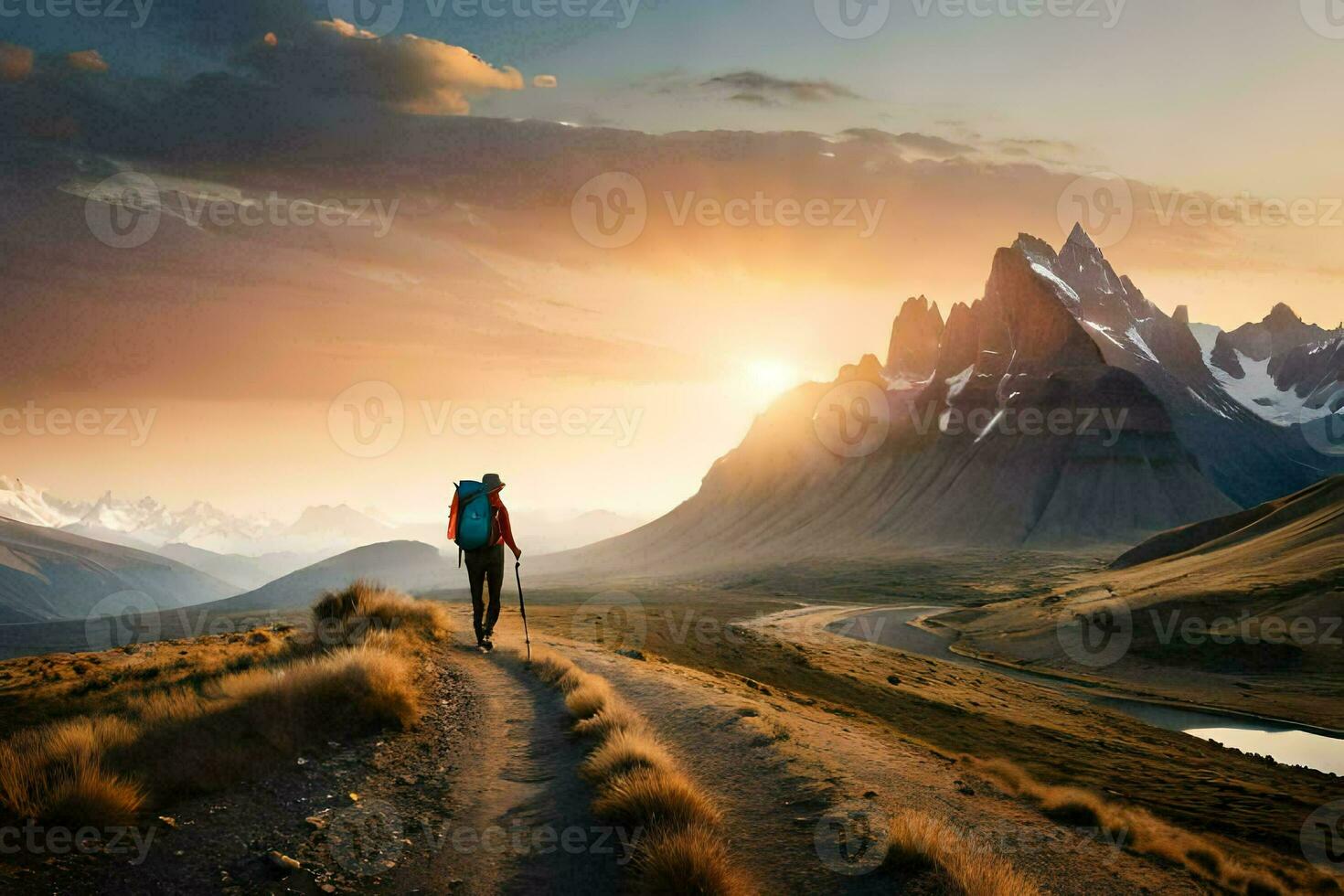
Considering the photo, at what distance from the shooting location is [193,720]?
961cm

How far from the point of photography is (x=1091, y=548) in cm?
16750

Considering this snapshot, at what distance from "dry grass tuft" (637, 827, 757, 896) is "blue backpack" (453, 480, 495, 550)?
11708 mm

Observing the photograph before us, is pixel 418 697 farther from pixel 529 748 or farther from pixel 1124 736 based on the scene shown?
pixel 1124 736

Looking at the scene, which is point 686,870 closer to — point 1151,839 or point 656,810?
point 656,810

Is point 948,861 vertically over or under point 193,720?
under

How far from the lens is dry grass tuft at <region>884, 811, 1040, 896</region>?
23.6 ft

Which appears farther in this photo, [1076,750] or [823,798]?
[1076,750]

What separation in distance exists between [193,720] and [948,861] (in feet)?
31.8

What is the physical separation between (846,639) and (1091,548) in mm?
139686

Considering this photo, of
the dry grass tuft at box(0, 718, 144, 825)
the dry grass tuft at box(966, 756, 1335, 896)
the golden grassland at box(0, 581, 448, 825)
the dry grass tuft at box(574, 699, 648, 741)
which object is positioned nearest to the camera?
the dry grass tuft at box(0, 718, 144, 825)

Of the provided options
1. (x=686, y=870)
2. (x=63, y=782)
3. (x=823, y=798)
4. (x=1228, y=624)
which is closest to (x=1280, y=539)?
(x=1228, y=624)

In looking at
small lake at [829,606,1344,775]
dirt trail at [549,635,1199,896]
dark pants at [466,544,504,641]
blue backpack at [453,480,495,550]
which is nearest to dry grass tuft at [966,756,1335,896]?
dirt trail at [549,635,1199,896]

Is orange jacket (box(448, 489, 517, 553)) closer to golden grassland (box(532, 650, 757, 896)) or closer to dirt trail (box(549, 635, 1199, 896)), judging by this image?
dirt trail (box(549, 635, 1199, 896))

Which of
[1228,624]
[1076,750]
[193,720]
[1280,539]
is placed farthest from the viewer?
[1280,539]
